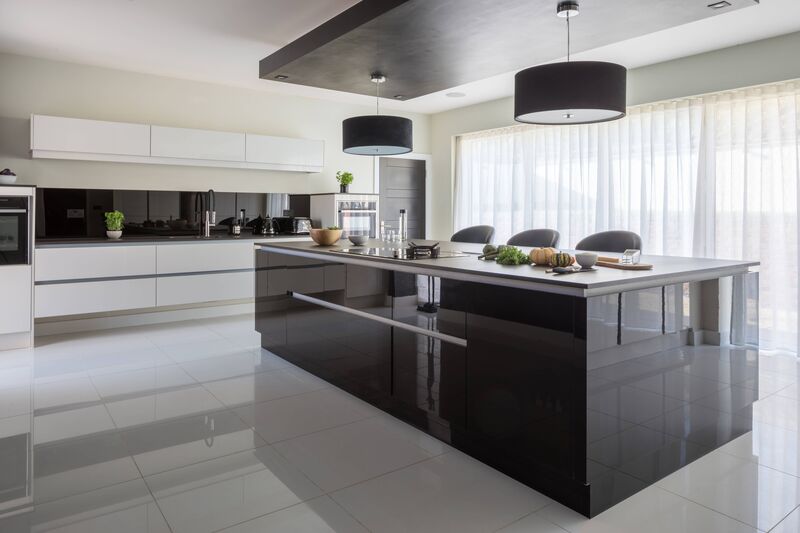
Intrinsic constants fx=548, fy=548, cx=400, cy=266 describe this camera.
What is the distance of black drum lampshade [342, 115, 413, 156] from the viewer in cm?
416

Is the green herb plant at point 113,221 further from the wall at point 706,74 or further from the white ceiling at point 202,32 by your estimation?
the wall at point 706,74

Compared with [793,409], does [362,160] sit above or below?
above

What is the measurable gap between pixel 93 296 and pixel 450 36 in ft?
12.9

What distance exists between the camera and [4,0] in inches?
152

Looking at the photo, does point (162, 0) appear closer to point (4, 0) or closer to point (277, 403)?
point (4, 0)

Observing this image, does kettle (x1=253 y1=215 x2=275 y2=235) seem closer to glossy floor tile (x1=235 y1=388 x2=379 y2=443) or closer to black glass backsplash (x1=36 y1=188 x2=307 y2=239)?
black glass backsplash (x1=36 y1=188 x2=307 y2=239)

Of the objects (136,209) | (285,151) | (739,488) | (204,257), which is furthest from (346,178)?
(739,488)

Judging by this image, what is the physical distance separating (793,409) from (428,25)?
3238 mm

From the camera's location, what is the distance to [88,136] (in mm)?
5270

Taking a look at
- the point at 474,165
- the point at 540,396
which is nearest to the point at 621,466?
the point at 540,396

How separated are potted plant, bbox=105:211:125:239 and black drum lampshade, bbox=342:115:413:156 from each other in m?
Result: 2.73

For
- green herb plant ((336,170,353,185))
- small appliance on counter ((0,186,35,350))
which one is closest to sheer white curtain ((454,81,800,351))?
green herb plant ((336,170,353,185))

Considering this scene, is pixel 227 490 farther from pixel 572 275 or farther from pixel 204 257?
pixel 204 257

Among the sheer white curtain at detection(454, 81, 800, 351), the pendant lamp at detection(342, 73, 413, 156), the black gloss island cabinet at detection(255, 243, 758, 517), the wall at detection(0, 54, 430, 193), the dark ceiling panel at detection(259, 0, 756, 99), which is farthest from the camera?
the wall at detection(0, 54, 430, 193)
